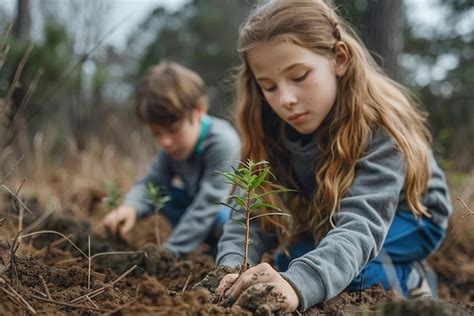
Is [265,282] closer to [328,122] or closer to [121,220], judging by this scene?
[328,122]

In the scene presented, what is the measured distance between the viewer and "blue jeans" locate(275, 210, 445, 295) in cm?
207

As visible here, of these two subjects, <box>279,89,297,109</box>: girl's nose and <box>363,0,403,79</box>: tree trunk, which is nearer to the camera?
<box>279,89,297,109</box>: girl's nose

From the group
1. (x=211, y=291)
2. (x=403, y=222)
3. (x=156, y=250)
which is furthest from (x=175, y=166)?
(x=211, y=291)

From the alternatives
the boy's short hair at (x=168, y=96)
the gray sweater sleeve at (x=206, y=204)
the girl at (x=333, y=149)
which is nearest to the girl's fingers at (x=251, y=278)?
the girl at (x=333, y=149)

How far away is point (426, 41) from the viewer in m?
10.1

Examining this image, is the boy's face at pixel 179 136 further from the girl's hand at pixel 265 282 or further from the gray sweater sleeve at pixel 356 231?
the girl's hand at pixel 265 282

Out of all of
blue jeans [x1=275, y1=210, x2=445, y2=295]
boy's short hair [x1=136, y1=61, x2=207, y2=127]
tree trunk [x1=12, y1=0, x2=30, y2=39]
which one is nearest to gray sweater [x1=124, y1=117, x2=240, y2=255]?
boy's short hair [x1=136, y1=61, x2=207, y2=127]

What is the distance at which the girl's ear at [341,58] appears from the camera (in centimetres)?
194

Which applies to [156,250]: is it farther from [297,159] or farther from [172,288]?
[297,159]

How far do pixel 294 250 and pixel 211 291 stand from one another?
2.47ft

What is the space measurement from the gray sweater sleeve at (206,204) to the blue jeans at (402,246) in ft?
2.60

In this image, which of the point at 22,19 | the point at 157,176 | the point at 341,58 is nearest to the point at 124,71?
the point at 22,19

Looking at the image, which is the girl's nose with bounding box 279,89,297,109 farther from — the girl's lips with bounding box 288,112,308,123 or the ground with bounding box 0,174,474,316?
the ground with bounding box 0,174,474,316

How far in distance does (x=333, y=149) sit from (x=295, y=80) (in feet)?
0.96
